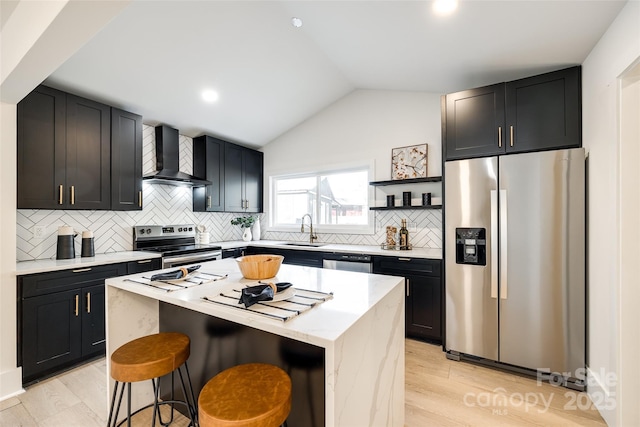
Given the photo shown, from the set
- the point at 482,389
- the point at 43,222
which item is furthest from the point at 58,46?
the point at 482,389

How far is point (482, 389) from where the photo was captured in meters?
2.13

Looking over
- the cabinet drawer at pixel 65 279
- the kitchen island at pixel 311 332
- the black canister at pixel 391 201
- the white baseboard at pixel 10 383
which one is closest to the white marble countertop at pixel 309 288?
the kitchen island at pixel 311 332

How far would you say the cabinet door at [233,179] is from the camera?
419cm

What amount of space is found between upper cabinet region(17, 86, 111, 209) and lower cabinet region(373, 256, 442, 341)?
127 inches

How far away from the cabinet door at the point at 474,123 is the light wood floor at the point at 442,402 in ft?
6.34

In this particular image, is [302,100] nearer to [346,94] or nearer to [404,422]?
[346,94]

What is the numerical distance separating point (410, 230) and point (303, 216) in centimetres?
171

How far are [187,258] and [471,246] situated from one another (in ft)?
9.83

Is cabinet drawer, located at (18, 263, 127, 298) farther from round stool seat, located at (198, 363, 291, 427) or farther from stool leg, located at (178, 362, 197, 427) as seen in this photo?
round stool seat, located at (198, 363, 291, 427)

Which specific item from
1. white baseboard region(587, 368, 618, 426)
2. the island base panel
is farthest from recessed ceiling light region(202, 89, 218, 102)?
white baseboard region(587, 368, 618, 426)

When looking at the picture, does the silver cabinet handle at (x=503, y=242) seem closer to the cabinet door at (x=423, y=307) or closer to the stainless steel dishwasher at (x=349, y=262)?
the cabinet door at (x=423, y=307)

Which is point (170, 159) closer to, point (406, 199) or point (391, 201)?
point (391, 201)

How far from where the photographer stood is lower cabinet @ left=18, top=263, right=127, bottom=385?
215 cm

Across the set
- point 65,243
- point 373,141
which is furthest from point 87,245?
point 373,141
